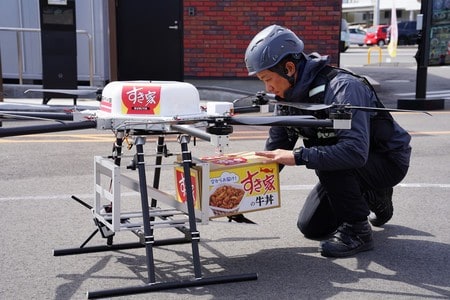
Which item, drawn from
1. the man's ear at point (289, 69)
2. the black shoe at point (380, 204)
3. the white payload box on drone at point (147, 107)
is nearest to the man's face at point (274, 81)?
the man's ear at point (289, 69)

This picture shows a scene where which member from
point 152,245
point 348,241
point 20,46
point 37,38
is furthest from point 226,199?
point 37,38

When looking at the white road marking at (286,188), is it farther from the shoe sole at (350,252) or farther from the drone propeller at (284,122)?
the drone propeller at (284,122)

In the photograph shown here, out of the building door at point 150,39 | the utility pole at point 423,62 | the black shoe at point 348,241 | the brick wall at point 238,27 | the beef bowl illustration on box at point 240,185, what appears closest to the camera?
the beef bowl illustration on box at point 240,185

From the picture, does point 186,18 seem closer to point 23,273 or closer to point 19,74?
point 19,74

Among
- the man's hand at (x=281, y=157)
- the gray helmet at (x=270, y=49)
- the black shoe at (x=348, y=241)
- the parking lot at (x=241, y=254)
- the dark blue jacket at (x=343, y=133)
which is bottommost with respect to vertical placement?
the parking lot at (x=241, y=254)

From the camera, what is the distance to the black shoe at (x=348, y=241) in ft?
13.4

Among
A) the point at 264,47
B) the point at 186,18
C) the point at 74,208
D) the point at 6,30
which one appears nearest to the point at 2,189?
the point at 74,208

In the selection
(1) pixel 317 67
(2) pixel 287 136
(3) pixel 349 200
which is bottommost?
(3) pixel 349 200

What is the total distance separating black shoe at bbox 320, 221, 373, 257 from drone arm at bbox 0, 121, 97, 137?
1671mm

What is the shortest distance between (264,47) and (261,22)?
399 inches

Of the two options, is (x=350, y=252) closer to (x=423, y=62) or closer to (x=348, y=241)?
(x=348, y=241)

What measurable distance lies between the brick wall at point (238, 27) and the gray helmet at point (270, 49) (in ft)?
32.8

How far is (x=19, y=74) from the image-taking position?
1205cm

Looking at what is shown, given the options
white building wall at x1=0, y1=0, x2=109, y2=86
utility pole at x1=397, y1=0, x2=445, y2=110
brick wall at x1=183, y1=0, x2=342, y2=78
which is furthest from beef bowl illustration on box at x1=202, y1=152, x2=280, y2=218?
brick wall at x1=183, y1=0, x2=342, y2=78
